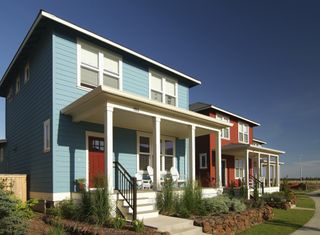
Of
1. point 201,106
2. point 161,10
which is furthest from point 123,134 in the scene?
point 201,106

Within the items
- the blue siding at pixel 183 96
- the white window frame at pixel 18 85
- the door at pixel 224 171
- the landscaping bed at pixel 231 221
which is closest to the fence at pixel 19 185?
the white window frame at pixel 18 85

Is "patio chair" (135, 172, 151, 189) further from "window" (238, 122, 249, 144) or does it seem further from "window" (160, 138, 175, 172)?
"window" (238, 122, 249, 144)

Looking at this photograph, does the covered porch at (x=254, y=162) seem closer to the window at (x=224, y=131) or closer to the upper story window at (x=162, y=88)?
the window at (x=224, y=131)

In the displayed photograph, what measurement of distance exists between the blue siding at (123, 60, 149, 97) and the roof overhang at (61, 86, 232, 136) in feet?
5.84

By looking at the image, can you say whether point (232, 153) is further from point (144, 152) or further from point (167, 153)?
point (144, 152)

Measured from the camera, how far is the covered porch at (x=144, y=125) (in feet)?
28.9

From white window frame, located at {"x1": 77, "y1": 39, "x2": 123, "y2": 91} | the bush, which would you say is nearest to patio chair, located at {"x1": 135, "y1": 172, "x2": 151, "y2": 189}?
white window frame, located at {"x1": 77, "y1": 39, "x2": 123, "y2": 91}

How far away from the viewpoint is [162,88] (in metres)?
14.6

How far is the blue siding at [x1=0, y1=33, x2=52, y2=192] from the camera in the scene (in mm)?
10461

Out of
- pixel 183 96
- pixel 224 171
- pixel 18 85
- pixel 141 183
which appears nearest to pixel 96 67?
pixel 141 183

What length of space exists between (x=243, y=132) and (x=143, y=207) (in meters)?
18.5

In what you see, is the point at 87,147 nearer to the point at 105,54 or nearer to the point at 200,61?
the point at 105,54

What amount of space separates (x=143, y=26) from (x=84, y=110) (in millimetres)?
10248

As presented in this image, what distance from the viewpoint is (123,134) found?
41.3 feet
